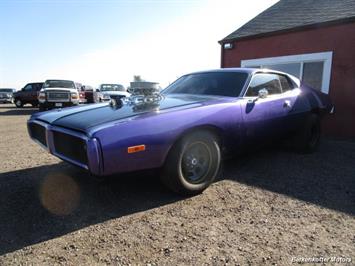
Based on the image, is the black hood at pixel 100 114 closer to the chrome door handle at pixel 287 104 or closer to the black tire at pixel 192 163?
the black tire at pixel 192 163

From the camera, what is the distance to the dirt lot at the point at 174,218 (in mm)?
2389

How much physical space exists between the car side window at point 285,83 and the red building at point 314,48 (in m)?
2.78

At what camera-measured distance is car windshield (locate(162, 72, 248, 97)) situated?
14.1 feet

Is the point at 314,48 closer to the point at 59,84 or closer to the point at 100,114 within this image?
the point at 100,114

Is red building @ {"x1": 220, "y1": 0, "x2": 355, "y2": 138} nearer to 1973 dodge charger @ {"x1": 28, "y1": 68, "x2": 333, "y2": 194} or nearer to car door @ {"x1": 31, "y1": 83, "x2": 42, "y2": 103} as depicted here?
1973 dodge charger @ {"x1": 28, "y1": 68, "x2": 333, "y2": 194}

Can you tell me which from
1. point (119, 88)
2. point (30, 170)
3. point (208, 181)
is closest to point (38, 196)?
point (30, 170)

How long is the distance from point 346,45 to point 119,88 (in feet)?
52.4

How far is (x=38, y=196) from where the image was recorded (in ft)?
11.4

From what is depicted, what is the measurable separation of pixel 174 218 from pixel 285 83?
11.0 feet

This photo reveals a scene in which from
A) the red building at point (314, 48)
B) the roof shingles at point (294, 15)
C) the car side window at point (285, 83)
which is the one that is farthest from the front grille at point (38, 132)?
the roof shingles at point (294, 15)

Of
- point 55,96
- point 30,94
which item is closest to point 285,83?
point 55,96

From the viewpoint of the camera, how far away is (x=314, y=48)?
7.62 metres

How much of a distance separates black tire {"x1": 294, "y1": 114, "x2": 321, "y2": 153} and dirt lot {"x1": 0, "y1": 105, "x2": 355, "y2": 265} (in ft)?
3.01

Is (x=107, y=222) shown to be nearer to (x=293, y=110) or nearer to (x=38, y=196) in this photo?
(x=38, y=196)
